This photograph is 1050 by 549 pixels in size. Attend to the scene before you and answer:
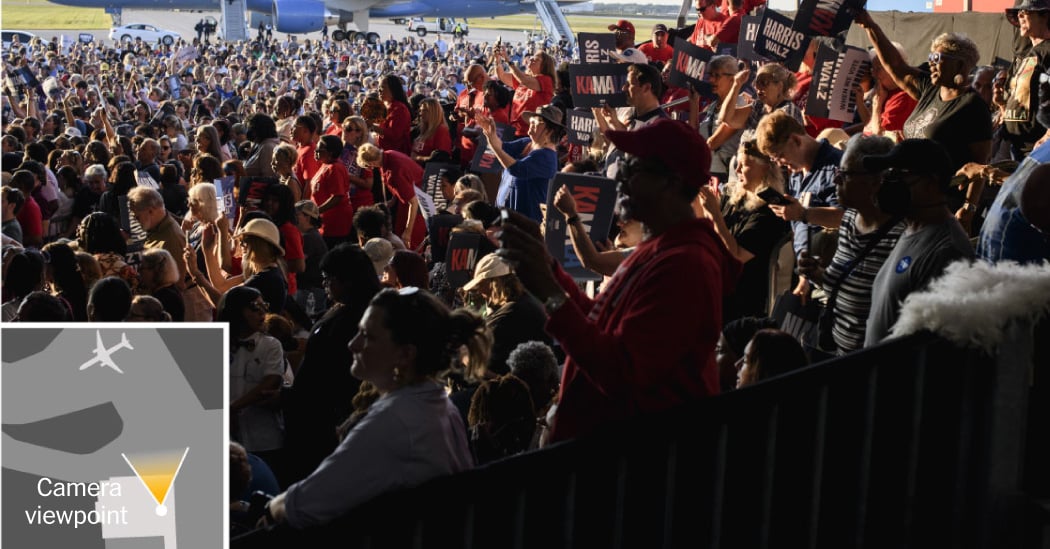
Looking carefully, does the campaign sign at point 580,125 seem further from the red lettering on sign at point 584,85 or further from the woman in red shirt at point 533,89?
the woman in red shirt at point 533,89

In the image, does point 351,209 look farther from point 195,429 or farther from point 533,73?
point 195,429

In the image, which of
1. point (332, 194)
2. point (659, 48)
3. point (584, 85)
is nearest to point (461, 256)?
point (584, 85)

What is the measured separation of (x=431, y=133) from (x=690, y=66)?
3114 mm

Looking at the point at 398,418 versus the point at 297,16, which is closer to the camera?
the point at 398,418

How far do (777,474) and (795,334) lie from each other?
5.42ft

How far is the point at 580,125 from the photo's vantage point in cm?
875

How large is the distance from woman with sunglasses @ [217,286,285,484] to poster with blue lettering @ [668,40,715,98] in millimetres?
3698

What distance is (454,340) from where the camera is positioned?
128 inches

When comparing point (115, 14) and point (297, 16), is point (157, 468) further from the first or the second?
point (115, 14)

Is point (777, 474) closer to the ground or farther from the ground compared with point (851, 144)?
closer to the ground

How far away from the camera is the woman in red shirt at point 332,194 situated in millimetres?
9258

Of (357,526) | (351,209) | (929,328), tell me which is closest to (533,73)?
(351,209)

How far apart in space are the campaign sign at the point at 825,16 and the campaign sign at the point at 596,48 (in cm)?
255

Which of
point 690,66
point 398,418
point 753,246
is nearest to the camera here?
point 398,418
